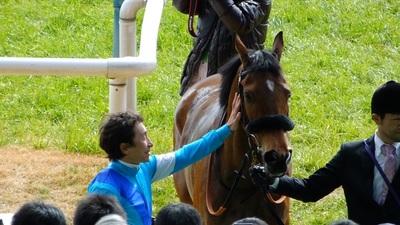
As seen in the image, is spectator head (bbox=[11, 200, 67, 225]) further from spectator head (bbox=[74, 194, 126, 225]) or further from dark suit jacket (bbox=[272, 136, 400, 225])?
dark suit jacket (bbox=[272, 136, 400, 225])

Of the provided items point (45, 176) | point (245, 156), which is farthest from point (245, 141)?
point (45, 176)

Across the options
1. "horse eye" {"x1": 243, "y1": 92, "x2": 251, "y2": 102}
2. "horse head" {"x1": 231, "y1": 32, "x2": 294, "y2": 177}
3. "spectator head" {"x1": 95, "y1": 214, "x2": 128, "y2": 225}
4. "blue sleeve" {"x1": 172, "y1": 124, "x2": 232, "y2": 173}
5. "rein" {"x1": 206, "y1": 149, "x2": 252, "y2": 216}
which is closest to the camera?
"spectator head" {"x1": 95, "y1": 214, "x2": 128, "y2": 225}

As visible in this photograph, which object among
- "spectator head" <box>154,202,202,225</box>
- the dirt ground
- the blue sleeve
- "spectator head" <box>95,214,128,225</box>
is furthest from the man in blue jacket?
the dirt ground

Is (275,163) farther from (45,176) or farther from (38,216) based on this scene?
(45,176)

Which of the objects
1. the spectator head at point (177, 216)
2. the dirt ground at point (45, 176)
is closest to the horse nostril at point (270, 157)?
the spectator head at point (177, 216)

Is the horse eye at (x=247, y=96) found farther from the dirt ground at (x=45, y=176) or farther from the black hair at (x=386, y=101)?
the dirt ground at (x=45, y=176)

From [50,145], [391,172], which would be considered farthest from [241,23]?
[50,145]

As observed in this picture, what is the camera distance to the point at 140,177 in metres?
5.15

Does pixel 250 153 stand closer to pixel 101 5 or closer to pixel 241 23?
pixel 241 23

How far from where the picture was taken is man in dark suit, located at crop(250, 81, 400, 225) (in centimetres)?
507

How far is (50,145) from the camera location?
32.8 ft

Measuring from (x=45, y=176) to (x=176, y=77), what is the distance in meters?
2.46

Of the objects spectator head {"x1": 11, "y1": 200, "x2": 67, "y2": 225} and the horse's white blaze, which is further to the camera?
the horse's white blaze

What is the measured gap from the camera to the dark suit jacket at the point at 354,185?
509 centimetres
